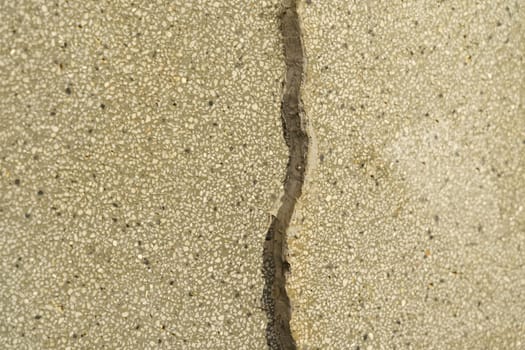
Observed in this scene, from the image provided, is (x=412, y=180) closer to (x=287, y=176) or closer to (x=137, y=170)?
(x=287, y=176)

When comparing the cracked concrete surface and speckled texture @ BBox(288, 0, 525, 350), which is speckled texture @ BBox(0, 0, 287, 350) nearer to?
the cracked concrete surface

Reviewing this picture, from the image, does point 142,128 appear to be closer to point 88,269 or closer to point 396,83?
point 88,269

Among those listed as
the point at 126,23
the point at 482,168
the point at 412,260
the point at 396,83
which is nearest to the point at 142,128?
the point at 126,23

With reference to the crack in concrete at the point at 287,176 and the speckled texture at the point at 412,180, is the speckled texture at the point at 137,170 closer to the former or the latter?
the crack in concrete at the point at 287,176

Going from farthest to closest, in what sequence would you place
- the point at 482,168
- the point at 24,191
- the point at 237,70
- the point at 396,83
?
the point at 482,168
the point at 396,83
the point at 237,70
the point at 24,191

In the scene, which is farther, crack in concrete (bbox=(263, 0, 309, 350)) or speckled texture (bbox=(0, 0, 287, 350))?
crack in concrete (bbox=(263, 0, 309, 350))

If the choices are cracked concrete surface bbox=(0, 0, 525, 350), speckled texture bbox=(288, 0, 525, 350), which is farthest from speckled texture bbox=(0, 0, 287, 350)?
speckled texture bbox=(288, 0, 525, 350)
